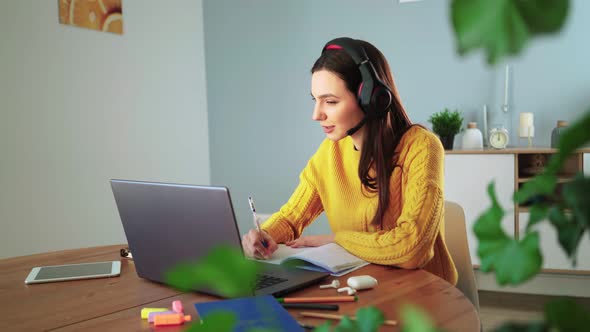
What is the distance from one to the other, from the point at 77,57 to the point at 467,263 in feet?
8.62

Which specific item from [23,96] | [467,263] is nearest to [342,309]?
[467,263]

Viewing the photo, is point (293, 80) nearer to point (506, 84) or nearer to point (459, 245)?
point (506, 84)

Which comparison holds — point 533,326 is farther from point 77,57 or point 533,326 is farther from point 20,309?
point 77,57

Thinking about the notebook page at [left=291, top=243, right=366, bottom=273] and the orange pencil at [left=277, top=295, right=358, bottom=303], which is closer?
the orange pencil at [left=277, top=295, right=358, bottom=303]

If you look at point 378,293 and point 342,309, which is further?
point 378,293

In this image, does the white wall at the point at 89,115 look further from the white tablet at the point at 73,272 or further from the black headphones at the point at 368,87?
the black headphones at the point at 368,87

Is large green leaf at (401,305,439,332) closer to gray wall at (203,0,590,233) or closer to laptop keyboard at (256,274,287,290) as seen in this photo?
laptop keyboard at (256,274,287,290)

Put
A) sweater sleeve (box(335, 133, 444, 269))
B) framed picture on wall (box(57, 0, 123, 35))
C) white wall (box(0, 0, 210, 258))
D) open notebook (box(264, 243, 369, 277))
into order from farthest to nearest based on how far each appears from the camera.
Answer: framed picture on wall (box(57, 0, 123, 35))
white wall (box(0, 0, 210, 258))
sweater sleeve (box(335, 133, 444, 269))
open notebook (box(264, 243, 369, 277))

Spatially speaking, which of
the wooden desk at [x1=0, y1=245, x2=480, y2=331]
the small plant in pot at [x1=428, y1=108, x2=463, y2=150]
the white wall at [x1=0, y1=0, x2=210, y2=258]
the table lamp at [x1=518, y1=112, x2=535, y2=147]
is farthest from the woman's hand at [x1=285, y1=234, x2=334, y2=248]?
the table lamp at [x1=518, y1=112, x2=535, y2=147]

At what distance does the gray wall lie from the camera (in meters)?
3.78

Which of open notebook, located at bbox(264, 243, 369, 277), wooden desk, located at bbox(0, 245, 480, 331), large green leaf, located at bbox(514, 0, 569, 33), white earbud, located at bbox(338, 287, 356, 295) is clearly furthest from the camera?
open notebook, located at bbox(264, 243, 369, 277)

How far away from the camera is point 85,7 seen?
338 cm

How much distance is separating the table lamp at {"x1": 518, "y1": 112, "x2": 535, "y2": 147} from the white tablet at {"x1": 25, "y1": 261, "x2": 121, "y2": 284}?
2.91 meters

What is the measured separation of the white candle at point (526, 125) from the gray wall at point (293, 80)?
113 mm
